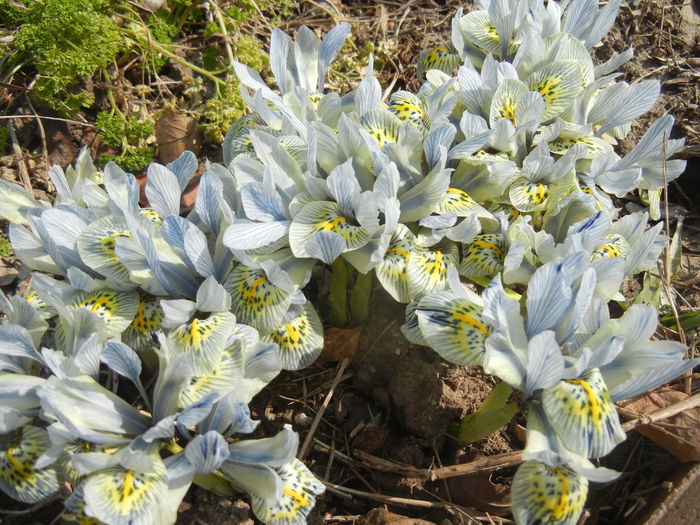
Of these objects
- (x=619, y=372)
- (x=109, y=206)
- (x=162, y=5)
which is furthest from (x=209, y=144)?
(x=619, y=372)

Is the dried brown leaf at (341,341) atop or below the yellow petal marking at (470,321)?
below

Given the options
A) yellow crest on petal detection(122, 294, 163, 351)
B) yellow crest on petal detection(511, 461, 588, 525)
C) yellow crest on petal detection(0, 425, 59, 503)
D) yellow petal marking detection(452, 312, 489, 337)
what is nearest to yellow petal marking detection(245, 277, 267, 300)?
yellow crest on petal detection(122, 294, 163, 351)

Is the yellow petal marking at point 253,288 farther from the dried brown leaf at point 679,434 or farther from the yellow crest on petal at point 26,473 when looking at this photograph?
the dried brown leaf at point 679,434

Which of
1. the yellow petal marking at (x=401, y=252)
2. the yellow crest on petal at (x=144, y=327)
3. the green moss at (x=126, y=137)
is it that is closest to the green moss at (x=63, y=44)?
the green moss at (x=126, y=137)

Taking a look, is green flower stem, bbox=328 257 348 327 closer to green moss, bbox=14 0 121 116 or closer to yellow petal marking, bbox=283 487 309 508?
yellow petal marking, bbox=283 487 309 508

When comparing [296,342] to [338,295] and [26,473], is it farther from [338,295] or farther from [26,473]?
[26,473]

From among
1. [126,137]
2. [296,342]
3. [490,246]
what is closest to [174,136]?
[126,137]
